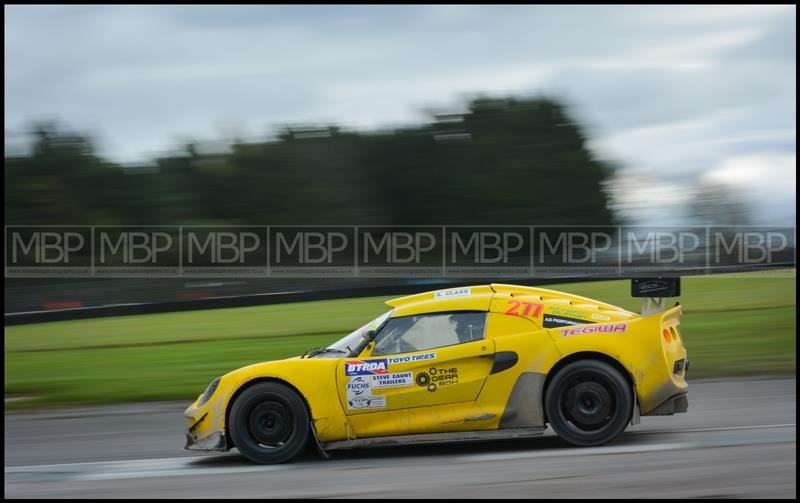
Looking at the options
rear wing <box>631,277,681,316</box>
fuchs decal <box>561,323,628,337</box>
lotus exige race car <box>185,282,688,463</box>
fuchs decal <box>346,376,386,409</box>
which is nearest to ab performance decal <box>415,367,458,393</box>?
lotus exige race car <box>185,282,688,463</box>

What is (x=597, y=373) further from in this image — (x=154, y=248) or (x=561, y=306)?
(x=154, y=248)

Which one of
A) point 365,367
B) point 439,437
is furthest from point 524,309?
point 365,367

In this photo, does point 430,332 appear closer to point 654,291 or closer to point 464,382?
point 464,382

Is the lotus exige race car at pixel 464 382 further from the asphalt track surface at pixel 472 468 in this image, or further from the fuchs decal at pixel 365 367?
the asphalt track surface at pixel 472 468

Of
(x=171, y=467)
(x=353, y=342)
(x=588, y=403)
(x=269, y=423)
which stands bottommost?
(x=171, y=467)

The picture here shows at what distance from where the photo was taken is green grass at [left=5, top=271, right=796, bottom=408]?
560 inches

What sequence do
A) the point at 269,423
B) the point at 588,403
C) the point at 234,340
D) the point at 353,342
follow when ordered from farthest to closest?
the point at 234,340 < the point at 353,342 < the point at 269,423 < the point at 588,403

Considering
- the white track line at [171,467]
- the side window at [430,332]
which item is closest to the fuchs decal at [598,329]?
the side window at [430,332]

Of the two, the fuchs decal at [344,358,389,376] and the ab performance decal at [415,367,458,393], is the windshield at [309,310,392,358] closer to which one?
the fuchs decal at [344,358,389,376]

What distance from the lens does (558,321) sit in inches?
299

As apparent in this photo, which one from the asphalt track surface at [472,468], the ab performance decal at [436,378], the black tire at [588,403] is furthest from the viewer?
the ab performance decal at [436,378]

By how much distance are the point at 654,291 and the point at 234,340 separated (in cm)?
1196

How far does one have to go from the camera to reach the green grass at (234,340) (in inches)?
560

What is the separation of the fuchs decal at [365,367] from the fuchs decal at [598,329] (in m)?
1.46
